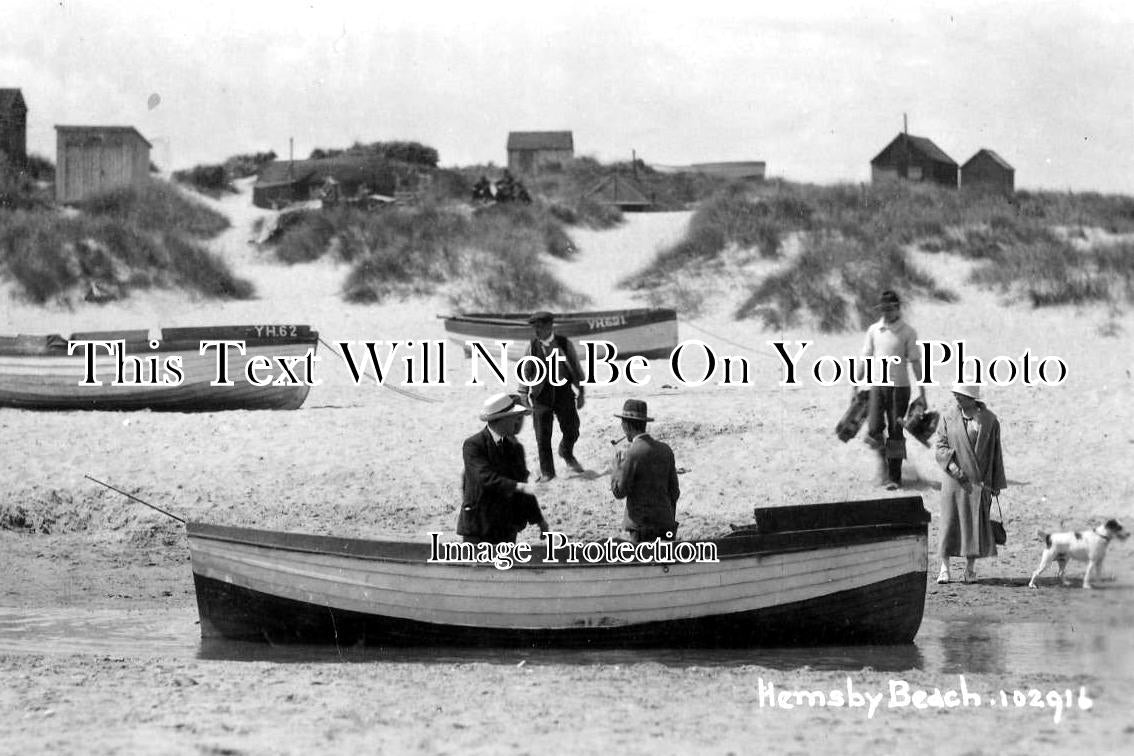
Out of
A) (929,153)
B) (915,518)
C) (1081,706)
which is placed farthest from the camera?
(929,153)

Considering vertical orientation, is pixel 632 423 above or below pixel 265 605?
above

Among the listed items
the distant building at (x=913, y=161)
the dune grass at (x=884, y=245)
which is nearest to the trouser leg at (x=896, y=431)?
the dune grass at (x=884, y=245)

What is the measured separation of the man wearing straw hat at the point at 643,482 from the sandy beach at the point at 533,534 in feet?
2.69

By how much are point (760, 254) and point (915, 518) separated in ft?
76.0

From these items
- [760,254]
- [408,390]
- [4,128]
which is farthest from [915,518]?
[4,128]

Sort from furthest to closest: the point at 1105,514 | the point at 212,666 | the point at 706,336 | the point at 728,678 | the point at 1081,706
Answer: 1. the point at 706,336
2. the point at 1105,514
3. the point at 212,666
4. the point at 728,678
5. the point at 1081,706

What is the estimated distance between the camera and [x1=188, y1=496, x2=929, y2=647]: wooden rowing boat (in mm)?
9969

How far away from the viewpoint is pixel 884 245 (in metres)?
32.3

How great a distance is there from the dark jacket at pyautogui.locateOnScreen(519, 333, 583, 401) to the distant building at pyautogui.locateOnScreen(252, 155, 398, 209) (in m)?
32.5

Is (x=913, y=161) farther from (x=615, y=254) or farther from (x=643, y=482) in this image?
(x=643, y=482)

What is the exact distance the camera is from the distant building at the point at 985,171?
56062 mm

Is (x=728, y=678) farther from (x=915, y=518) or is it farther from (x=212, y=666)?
(x=212, y=666)

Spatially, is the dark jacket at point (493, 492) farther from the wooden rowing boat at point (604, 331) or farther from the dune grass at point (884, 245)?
the dune grass at point (884, 245)

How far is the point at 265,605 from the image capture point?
34.6ft
